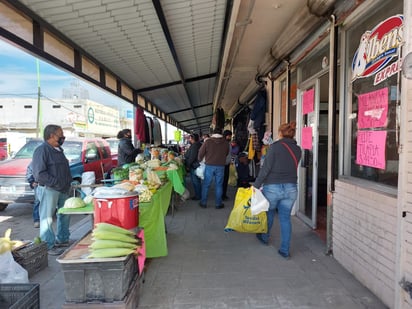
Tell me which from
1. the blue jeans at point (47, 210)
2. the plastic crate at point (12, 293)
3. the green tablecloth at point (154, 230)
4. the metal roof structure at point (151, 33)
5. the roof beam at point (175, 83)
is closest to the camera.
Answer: the plastic crate at point (12, 293)

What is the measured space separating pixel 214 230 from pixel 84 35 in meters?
3.78

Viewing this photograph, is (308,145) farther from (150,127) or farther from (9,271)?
(150,127)

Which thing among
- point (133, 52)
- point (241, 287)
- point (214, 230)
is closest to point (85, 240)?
point (241, 287)

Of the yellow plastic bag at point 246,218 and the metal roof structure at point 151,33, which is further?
the yellow plastic bag at point 246,218

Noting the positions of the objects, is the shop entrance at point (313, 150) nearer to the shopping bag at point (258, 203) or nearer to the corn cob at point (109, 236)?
the shopping bag at point (258, 203)

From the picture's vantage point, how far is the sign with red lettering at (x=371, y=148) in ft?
9.18

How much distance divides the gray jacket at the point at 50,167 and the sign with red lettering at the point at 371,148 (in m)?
3.83

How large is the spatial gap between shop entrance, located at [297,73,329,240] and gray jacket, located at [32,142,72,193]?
3.79 meters

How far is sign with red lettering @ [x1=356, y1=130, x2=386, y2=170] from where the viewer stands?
2797 millimetres

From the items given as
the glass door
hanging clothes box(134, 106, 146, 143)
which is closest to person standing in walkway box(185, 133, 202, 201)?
hanging clothes box(134, 106, 146, 143)

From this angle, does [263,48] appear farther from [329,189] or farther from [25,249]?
[25,249]

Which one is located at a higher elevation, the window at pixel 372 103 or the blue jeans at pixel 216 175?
the window at pixel 372 103

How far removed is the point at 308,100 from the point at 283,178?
195 centimetres

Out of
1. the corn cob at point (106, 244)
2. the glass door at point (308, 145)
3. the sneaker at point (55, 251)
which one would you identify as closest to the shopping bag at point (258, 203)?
the glass door at point (308, 145)
